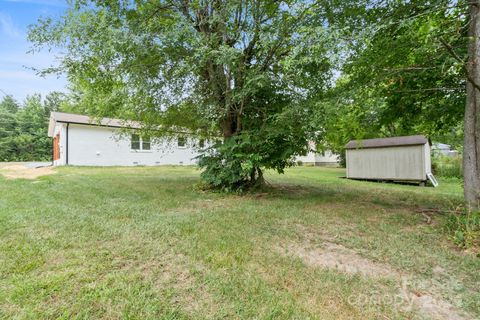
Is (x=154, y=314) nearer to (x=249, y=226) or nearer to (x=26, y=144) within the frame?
(x=249, y=226)

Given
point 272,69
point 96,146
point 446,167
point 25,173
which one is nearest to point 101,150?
point 96,146

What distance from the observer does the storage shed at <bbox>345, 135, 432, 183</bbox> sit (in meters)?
11.0

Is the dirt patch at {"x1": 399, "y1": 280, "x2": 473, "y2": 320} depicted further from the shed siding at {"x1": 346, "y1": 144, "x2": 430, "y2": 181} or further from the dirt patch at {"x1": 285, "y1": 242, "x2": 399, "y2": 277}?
the shed siding at {"x1": 346, "y1": 144, "x2": 430, "y2": 181}

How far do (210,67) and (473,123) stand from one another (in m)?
5.17

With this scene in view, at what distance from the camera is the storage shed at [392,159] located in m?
11.0

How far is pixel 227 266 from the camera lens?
2.51m

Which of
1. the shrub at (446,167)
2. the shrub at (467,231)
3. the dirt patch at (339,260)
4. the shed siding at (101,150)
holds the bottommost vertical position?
the dirt patch at (339,260)

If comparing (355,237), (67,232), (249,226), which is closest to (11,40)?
(67,232)

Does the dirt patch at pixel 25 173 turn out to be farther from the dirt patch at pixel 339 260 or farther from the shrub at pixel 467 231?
the shrub at pixel 467 231

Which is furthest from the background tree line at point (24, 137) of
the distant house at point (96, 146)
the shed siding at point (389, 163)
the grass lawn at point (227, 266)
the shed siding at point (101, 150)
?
the shed siding at point (389, 163)

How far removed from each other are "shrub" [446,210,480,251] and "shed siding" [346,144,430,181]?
28.6ft

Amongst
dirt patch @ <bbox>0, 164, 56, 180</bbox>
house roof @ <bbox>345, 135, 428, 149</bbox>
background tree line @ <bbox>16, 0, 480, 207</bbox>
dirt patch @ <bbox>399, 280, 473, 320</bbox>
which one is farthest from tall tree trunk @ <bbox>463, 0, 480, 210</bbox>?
dirt patch @ <bbox>0, 164, 56, 180</bbox>

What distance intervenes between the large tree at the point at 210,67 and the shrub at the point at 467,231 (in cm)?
273

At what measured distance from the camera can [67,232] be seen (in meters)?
3.29
